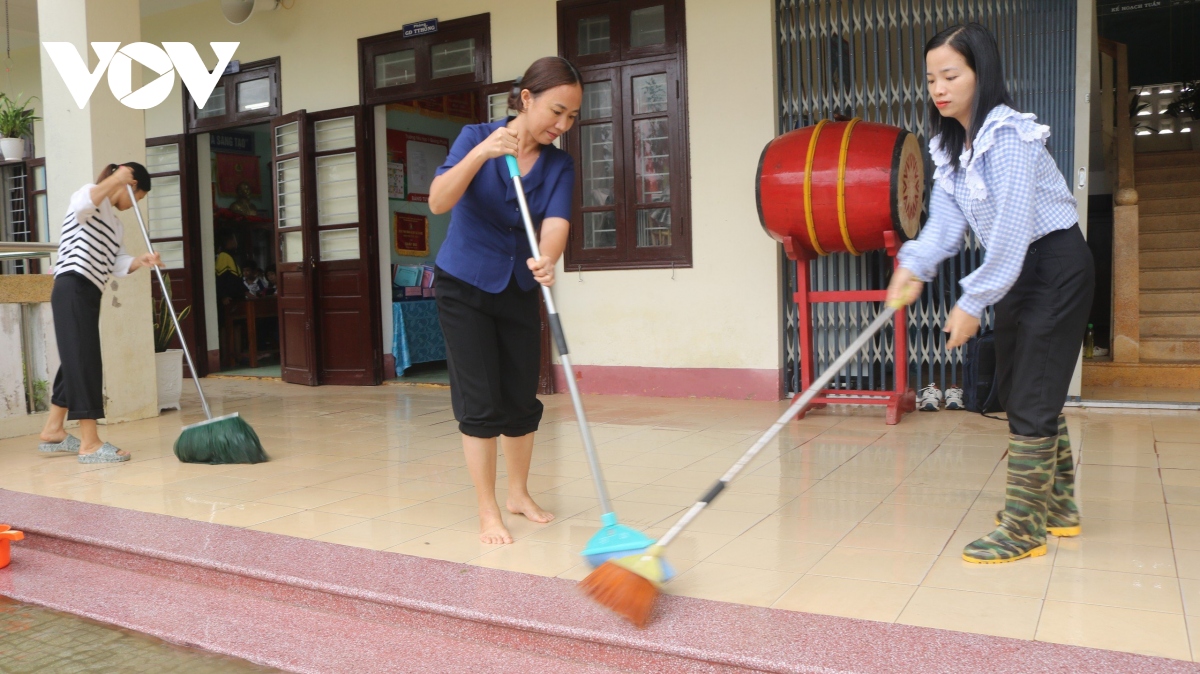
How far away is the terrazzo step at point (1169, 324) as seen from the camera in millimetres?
6340

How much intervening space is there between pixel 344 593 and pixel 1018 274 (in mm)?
1894

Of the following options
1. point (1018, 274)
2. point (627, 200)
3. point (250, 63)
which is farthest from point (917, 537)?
point (250, 63)

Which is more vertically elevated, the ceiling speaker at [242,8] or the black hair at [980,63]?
the ceiling speaker at [242,8]

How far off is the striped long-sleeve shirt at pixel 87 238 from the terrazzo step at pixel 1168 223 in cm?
708

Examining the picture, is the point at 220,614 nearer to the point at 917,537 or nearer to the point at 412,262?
the point at 917,537

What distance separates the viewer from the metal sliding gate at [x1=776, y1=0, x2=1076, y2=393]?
204 inches

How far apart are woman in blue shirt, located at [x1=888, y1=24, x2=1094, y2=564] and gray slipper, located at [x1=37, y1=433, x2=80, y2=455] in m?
4.00

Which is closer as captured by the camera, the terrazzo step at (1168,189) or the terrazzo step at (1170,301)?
the terrazzo step at (1170,301)

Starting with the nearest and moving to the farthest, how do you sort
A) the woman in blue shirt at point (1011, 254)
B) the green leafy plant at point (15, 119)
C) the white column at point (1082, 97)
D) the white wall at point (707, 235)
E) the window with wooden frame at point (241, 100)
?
the woman in blue shirt at point (1011, 254) → the white column at point (1082, 97) → the white wall at point (707, 235) → the window with wooden frame at point (241, 100) → the green leafy plant at point (15, 119)

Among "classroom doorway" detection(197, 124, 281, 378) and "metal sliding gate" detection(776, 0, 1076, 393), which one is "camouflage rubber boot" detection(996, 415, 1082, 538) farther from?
"classroom doorway" detection(197, 124, 281, 378)

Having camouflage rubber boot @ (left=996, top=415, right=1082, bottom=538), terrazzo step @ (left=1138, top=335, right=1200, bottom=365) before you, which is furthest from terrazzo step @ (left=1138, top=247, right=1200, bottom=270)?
camouflage rubber boot @ (left=996, top=415, right=1082, bottom=538)

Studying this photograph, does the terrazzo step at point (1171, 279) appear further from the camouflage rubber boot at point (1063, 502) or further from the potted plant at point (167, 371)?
the potted plant at point (167, 371)

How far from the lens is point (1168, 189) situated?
7.82 metres

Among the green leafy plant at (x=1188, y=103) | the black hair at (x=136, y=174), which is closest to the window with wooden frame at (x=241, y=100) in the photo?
the black hair at (x=136, y=174)
